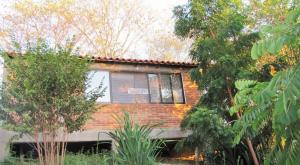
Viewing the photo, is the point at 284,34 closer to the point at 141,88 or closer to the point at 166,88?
the point at 141,88

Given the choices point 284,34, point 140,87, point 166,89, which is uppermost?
point 140,87

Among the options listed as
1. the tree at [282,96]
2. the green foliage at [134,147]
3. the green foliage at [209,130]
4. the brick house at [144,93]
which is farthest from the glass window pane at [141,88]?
the tree at [282,96]

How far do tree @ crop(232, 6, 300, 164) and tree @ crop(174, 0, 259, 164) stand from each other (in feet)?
24.3

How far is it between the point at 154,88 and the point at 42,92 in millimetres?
7211

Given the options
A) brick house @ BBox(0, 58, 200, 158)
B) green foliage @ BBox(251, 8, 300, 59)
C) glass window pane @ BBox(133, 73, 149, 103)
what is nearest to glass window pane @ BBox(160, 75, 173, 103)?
brick house @ BBox(0, 58, 200, 158)

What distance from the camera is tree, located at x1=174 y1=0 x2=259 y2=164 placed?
11.9 m

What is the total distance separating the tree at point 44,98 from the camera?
8.93 metres

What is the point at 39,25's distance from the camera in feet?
82.9

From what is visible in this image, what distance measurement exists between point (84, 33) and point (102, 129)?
584 inches

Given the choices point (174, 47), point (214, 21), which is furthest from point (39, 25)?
point (214, 21)

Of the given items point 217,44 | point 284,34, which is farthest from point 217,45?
point 284,34

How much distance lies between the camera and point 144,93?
15.4m

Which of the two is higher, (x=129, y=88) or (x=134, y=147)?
(x=129, y=88)

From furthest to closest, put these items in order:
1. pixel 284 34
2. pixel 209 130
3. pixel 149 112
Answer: pixel 149 112
pixel 209 130
pixel 284 34
